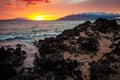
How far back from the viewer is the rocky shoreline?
6504 millimetres

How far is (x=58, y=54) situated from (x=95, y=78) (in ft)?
7.01

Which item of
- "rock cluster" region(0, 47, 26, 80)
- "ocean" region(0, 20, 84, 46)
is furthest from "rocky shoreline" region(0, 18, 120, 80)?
"ocean" region(0, 20, 84, 46)

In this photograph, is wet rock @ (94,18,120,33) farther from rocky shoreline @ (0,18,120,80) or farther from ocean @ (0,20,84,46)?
ocean @ (0,20,84,46)

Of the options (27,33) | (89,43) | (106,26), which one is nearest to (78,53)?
(89,43)

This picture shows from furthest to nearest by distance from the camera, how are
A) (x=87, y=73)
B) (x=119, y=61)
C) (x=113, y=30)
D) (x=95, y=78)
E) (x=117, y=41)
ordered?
Result: (x=113, y=30) → (x=117, y=41) → (x=119, y=61) → (x=87, y=73) → (x=95, y=78)

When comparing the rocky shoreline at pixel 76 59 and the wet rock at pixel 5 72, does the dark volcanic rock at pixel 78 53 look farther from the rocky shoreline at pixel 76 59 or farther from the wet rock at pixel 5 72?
the wet rock at pixel 5 72

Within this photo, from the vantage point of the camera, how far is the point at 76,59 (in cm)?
777

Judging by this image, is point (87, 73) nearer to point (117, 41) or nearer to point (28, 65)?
point (28, 65)

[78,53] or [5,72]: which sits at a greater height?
[78,53]

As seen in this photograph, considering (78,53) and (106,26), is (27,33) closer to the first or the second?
(106,26)

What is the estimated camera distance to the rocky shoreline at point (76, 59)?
6.50 meters

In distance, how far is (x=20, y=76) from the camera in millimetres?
5746

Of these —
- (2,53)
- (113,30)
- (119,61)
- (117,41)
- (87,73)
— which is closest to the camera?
(87,73)

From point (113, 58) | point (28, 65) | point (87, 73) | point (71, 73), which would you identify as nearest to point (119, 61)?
point (113, 58)
